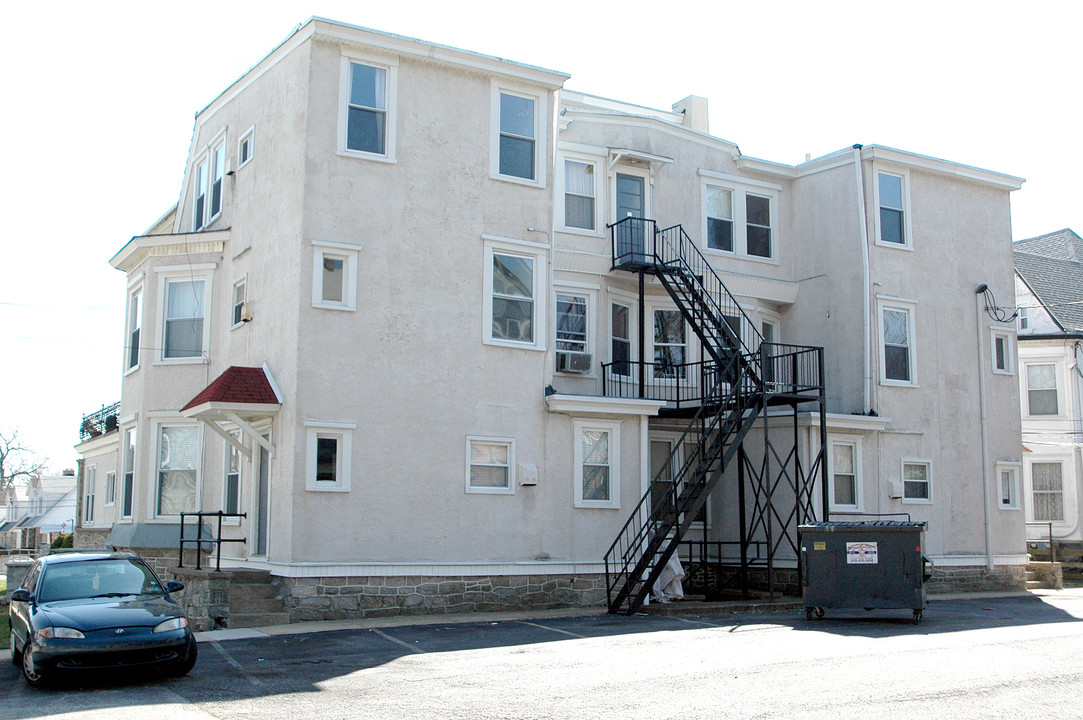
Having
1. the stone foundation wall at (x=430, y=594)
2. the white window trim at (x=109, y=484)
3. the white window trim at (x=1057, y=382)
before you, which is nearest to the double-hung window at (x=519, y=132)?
the stone foundation wall at (x=430, y=594)

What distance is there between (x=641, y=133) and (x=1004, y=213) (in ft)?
31.4

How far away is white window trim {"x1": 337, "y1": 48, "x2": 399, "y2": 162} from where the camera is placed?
1806 centimetres

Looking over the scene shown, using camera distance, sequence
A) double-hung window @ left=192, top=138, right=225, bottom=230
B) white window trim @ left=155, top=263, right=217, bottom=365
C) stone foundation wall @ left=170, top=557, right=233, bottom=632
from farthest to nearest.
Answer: double-hung window @ left=192, top=138, right=225, bottom=230 → white window trim @ left=155, top=263, right=217, bottom=365 → stone foundation wall @ left=170, top=557, right=233, bottom=632

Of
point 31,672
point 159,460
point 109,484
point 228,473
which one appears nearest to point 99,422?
point 109,484

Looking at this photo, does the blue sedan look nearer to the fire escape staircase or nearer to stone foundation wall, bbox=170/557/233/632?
stone foundation wall, bbox=170/557/233/632

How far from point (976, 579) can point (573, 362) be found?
1056 cm

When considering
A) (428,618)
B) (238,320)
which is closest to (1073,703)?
(428,618)

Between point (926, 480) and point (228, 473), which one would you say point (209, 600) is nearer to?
point (228, 473)

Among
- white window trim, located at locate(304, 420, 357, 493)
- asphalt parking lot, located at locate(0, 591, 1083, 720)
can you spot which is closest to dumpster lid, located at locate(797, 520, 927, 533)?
asphalt parking lot, located at locate(0, 591, 1083, 720)

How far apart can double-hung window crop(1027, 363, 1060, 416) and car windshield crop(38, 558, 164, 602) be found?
28.8 meters

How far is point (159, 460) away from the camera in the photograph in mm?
20344

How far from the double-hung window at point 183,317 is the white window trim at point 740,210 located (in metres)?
10.7

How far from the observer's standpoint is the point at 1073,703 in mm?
9312

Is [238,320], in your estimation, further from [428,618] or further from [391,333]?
[428,618]
